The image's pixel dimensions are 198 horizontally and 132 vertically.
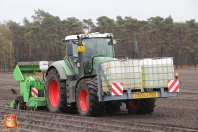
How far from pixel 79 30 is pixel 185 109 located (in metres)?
49.6

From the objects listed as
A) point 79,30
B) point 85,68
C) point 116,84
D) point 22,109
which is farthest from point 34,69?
point 79,30

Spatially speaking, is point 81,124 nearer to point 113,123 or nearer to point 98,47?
point 113,123

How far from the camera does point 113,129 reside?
875cm

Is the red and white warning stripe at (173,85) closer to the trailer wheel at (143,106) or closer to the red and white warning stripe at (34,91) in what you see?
the trailer wheel at (143,106)

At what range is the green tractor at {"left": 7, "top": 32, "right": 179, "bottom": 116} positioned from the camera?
34.3ft

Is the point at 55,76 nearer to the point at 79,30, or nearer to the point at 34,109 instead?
the point at 34,109

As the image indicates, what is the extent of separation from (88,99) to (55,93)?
8.09ft

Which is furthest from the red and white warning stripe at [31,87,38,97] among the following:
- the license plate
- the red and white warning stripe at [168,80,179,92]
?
the red and white warning stripe at [168,80,179,92]

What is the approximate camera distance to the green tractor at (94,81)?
412 inches

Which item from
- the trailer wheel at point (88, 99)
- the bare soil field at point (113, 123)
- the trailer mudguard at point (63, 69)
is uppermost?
the trailer mudguard at point (63, 69)

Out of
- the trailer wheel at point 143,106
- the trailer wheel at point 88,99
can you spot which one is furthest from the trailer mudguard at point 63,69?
the trailer wheel at point 143,106

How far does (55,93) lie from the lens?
13102 millimetres

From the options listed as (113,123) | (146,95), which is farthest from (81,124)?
(146,95)

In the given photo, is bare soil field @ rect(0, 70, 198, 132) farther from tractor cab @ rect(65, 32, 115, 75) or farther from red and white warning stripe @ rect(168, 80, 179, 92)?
tractor cab @ rect(65, 32, 115, 75)
